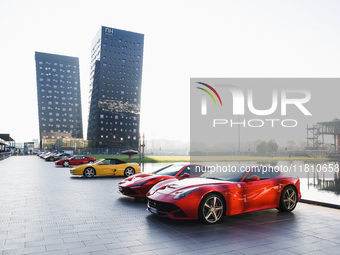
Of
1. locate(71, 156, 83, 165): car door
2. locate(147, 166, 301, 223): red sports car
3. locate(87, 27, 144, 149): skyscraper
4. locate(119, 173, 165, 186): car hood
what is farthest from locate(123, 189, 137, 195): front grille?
locate(87, 27, 144, 149): skyscraper

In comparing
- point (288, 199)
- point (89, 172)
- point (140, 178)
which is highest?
point (140, 178)

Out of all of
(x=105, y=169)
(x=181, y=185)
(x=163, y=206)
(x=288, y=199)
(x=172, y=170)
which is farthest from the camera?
(x=105, y=169)

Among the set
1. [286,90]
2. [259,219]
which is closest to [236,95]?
[286,90]

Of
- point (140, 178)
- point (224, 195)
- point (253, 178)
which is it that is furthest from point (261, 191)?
point (140, 178)

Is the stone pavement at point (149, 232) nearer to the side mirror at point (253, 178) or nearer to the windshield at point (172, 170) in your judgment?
the side mirror at point (253, 178)

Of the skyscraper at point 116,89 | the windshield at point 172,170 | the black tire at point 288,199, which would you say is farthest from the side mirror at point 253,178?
the skyscraper at point 116,89

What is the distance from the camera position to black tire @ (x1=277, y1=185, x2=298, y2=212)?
24.7ft

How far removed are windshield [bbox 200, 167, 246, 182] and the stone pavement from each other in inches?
37.6

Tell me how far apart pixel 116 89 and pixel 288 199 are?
121m

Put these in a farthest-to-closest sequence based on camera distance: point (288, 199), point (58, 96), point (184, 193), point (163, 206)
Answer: point (58, 96) → point (288, 199) → point (163, 206) → point (184, 193)

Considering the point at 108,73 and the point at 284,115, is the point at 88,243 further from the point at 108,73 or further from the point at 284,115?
the point at 108,73

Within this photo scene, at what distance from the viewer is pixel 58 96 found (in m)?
153

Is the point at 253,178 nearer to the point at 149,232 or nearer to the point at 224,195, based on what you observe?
the point at 224,195

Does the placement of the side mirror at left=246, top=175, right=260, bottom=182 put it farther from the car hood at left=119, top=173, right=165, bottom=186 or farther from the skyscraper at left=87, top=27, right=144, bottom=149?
the skyscraper at left=87, top=27, right=144, bottom=149
